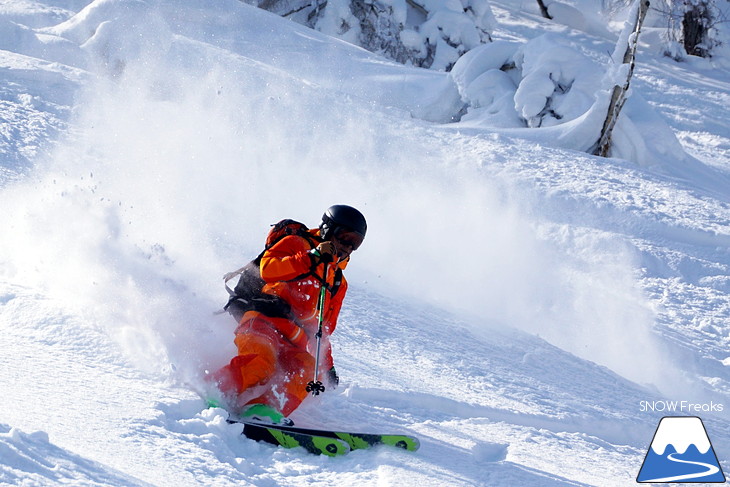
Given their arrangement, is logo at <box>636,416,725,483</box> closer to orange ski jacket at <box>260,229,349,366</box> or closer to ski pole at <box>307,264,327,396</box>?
ski pole at <box>307,264,327,396</box>

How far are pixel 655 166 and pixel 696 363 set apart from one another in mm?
5409

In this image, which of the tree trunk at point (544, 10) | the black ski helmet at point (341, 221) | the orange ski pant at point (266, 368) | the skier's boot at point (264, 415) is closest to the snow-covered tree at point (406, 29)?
the tree trunk at point (544, 10)

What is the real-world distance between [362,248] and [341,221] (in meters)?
4.68

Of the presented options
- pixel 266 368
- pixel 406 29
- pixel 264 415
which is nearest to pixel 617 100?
pixel 406 29

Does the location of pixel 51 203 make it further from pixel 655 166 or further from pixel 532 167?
pixel 655 166

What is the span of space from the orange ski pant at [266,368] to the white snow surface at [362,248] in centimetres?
22

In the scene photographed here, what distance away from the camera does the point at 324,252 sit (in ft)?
15.0

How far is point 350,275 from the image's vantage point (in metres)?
7.68

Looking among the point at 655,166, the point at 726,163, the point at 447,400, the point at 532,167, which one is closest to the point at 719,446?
the point at 447,400

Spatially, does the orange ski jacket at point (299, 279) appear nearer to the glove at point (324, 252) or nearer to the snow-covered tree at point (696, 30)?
the glove at point (324, 252)

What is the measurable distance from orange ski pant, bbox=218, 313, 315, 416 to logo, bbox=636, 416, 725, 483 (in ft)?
6.18

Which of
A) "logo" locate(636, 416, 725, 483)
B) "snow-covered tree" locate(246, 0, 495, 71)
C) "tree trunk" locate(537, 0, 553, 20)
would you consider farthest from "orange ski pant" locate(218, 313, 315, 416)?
"tree trunk" locate(537, 0, 553, 20)

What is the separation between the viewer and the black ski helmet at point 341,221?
4.63 metres

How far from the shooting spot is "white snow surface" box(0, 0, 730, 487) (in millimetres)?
4156
